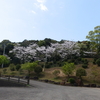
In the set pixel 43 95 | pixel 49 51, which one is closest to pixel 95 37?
pixel 49 51

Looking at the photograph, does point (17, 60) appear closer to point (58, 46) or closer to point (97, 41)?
point (58, 46)

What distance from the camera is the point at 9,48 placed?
135 ft

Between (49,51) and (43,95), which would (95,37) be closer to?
(49,51)

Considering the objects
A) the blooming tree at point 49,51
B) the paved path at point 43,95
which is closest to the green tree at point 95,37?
the blooming tree at point 49,51

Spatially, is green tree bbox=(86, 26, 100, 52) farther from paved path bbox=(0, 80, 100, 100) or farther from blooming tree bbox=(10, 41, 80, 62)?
paved path bbox=(0, 80, 100, 100)

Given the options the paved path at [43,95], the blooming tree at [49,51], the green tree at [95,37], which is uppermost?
the green tree at [95,37]

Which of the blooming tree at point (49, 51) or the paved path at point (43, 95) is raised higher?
the blooming tree at point (49, 51)

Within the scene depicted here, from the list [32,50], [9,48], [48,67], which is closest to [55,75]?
[48,67]

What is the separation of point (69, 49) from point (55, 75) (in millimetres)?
10592

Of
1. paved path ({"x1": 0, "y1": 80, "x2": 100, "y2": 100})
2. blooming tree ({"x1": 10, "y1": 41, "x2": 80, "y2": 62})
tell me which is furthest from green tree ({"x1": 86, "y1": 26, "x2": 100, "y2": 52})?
paved path ({"x1": 0, "y1": 80, "x2": 100, "y2": 100})

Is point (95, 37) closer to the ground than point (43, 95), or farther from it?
farther from it

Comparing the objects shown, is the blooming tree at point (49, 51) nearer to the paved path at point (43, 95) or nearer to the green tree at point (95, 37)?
the green tree at point (95, 37)

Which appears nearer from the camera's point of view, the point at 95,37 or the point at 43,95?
the point at 43,95

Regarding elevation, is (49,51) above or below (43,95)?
above
